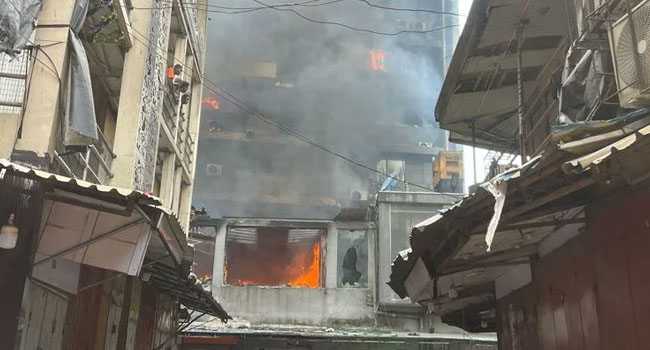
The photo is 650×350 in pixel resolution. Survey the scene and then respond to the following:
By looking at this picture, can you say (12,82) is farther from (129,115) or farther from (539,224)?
(539,224)

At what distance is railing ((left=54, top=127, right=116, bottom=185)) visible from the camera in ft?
25.7

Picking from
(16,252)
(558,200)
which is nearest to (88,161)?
(16,252)

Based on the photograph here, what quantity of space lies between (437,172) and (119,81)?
23479mm

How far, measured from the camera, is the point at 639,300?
15.7 ft

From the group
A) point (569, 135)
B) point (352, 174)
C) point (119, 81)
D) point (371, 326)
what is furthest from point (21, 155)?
point (352, 174)

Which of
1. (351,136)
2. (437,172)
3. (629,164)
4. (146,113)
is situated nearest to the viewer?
(629,164)

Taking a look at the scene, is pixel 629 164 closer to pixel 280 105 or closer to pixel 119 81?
pixel 119 81

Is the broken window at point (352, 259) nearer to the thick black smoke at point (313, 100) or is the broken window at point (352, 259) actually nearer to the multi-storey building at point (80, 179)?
the multi-storey building at point (80, 179)

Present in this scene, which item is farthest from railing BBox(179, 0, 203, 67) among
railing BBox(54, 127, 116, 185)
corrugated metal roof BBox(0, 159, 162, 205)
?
corrugated metal roof BBox(0, 159, 162, 205)

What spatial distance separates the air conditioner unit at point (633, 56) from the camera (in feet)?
15.7

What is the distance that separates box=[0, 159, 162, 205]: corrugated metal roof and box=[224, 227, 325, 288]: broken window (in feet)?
62.0

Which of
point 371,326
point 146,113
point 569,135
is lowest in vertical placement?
point 371,326

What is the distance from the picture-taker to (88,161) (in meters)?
9.27

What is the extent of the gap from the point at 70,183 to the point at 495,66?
7.35 meters
